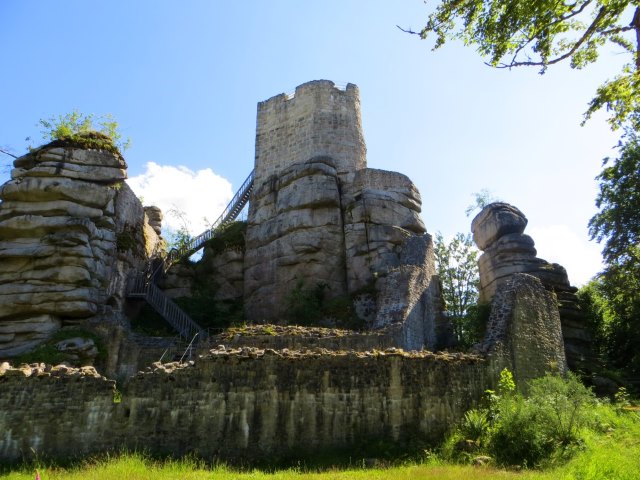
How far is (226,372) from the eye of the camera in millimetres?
11008

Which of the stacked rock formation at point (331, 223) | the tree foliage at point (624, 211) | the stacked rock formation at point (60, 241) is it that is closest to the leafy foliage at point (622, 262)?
the tree foliage at point (624, 211)

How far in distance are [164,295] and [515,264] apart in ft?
46.0

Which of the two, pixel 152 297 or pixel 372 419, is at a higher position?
pixel 152 297

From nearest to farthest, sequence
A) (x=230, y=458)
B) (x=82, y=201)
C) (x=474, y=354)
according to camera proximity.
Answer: (x=230, y=458) < (x=474, y=354) < (x=82, y=201)

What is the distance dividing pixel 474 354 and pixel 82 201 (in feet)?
48.6

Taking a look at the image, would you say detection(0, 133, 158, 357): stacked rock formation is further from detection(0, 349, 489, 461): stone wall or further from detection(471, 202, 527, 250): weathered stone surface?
detection(471, 202, 527, 250): weathered stone surface

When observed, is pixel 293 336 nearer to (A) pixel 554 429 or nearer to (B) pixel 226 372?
(B) pixel 226 372

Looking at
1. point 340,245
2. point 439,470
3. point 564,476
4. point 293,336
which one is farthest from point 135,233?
point 564,476

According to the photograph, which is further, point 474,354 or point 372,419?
point 474,354

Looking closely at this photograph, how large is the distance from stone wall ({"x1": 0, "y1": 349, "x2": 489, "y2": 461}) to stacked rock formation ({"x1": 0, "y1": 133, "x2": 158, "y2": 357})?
739 cm

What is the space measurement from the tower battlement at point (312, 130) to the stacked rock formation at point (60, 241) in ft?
25.9

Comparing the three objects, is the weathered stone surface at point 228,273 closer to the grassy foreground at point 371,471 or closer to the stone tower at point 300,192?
the stone tower at point 300,192

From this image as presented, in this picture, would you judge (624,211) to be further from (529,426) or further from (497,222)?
(529,426)

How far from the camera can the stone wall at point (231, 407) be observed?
10.5 m
